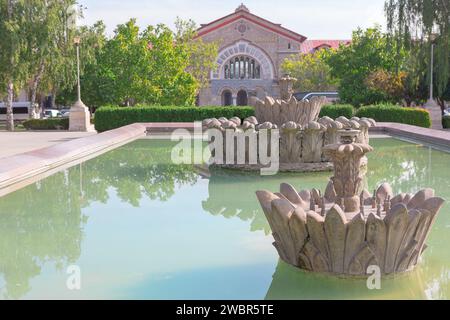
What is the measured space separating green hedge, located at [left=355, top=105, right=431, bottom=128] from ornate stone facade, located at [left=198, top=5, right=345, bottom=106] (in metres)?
29.8

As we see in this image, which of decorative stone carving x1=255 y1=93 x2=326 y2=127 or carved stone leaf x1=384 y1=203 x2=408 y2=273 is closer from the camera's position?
carved stone leaf x1=384 y1=203 x2=408 y2=273

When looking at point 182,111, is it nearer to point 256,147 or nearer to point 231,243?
point 256,147

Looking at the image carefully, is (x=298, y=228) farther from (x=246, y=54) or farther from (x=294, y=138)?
(x=246, y=54)

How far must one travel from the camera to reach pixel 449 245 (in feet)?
20.8

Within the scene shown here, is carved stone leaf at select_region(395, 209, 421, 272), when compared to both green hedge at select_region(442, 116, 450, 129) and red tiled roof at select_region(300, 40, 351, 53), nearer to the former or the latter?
green hedge at select_region(442, 116, 450, 129)

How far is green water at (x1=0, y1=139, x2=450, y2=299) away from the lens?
4922 millimetres

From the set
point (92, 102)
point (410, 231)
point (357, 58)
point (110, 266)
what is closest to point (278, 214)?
point (410, 231)

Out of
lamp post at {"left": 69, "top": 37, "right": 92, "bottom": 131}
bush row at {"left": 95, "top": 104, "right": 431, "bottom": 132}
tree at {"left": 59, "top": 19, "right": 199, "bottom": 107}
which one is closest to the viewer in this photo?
bush row at {"left": 95, "top": 104, "right": 431, "bottom": 132}

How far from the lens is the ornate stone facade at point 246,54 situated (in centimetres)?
5812

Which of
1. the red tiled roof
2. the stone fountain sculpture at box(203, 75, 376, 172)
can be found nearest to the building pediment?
the red tiled roof

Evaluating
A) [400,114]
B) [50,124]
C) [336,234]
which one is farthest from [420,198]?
[50,124]

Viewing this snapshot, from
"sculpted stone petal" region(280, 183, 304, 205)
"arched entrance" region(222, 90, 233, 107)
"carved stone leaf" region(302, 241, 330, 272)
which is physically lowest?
"carved stone leaf" region(302, 241, 330, 272)

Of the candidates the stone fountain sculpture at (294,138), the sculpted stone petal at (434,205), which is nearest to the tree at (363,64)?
the stone fountain sculpture at (294,138)

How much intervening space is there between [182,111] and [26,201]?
20249 mm
